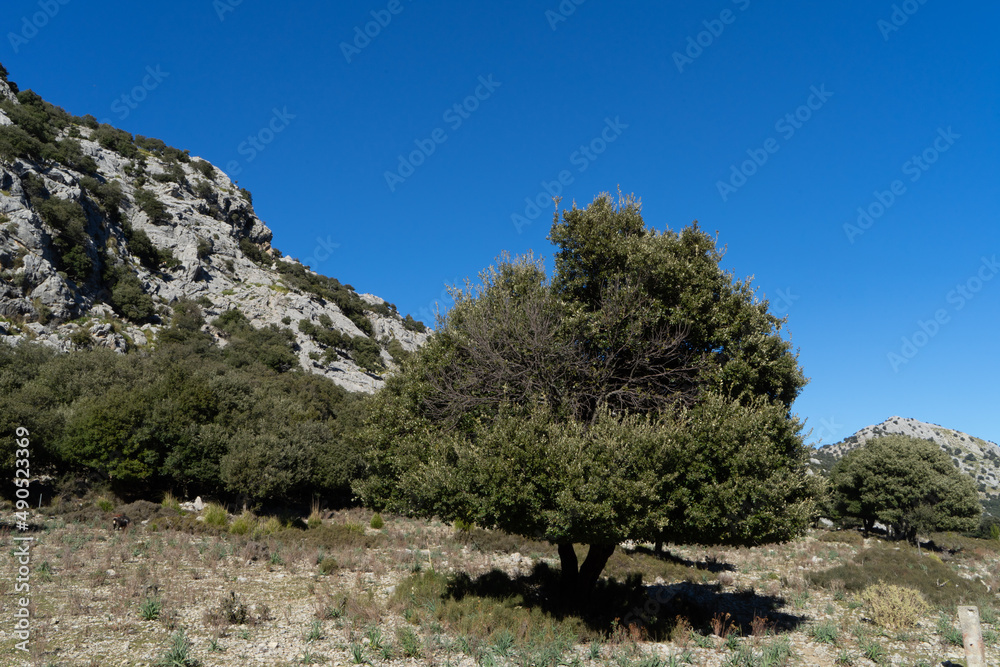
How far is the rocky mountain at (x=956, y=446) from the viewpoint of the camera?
502ft

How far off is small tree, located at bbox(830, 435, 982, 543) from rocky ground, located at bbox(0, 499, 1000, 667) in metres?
23.6

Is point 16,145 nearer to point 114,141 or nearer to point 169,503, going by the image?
point 114,141

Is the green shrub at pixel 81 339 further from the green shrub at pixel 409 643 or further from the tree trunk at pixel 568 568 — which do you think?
the tree trunk at pixel 568 568

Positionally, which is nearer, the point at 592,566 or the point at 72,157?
the point at 592,566

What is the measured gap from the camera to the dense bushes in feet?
102

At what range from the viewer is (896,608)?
16.5 m

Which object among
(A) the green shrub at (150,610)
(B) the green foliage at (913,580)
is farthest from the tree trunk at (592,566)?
(B) the green foliage at (913,580)

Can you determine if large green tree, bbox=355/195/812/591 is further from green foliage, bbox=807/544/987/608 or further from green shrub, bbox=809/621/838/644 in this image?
green foliage, bbox=807/544/987/608

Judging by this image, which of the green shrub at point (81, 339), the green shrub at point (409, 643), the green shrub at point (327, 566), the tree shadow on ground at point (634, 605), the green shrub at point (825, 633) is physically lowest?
the green shrub at point (327, 566)

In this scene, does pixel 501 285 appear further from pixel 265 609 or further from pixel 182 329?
pixel 182 329

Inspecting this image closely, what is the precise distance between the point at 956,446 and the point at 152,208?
242 m

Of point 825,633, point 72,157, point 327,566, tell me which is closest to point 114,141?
point 72,157

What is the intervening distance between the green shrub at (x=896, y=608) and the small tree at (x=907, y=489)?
33264 millimetres

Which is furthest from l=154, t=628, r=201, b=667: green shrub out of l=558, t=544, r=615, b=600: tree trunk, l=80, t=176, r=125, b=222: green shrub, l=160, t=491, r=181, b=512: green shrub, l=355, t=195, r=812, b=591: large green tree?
l=80, t=176, r=125, b=222: green shrub
